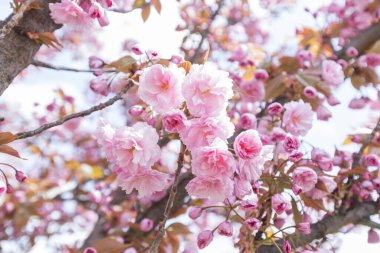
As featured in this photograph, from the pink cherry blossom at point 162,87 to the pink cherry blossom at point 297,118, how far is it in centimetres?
64

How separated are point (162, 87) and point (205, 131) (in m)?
0.20

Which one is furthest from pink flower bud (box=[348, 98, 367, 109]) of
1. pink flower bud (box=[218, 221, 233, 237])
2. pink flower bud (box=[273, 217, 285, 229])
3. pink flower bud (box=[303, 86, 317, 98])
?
pink flower bud (box=[218, 221, 233, 237])

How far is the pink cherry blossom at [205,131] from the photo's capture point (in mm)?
1183

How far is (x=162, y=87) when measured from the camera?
4.17ft

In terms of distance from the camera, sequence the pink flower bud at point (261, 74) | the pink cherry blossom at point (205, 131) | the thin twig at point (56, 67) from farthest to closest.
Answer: the pink flower bud at point (261, 74) < the thin twig at point (56, 67) < the pink cherry blossom at point (205, 131)

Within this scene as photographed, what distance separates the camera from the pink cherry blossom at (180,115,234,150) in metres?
1.18

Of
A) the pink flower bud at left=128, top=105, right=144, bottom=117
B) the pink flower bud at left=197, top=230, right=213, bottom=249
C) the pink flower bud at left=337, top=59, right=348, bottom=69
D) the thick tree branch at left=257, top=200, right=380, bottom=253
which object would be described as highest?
the pink flower bud at left=128, top=105, right=144, bottom=117

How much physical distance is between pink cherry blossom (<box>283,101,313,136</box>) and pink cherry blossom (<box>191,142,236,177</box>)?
1.87 feet

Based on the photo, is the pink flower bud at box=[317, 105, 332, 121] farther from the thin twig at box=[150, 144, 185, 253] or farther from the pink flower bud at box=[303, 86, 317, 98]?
the thin twig at box=[150, 144, 185, 253]

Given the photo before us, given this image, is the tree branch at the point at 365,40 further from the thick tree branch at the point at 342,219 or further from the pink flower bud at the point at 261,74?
the thick tree branch at the point at 342,219

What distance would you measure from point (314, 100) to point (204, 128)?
117cm

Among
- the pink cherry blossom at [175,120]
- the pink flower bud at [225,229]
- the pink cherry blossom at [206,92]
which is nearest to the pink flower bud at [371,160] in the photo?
the pink flower bud at [225,229]


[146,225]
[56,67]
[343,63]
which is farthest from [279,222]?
[56,67]

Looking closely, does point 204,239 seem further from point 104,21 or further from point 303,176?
point 104,21
